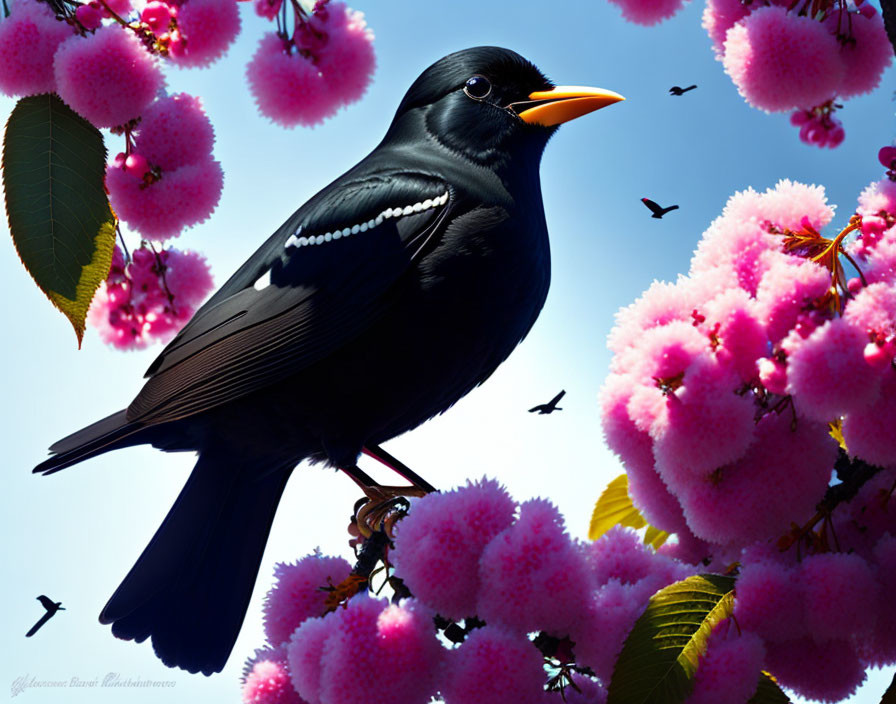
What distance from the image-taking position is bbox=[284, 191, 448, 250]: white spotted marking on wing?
7.94ft

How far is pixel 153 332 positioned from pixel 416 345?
0.87 metres

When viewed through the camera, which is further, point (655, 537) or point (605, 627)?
point (655, 537)

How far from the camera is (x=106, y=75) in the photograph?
6.88 feet

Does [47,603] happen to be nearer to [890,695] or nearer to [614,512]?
[614,512]

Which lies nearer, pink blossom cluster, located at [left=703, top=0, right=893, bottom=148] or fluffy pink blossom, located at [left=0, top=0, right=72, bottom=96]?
pink blossom cluster, located at [left=703, top=0, right=893, bottom=148]

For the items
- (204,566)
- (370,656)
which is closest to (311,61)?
(204,566)

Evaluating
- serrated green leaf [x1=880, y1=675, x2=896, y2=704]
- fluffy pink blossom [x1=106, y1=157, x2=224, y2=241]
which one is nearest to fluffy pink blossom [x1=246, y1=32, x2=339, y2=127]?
fluffy pink blossom [x1=106, y1=157, x2=224, y2=241]

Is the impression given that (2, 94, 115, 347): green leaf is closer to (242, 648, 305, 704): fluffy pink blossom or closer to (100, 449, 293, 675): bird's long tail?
(100, 449, 293, 675): bird's long tail

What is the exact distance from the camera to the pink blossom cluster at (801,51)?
5.96ft

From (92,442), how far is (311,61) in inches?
43.3

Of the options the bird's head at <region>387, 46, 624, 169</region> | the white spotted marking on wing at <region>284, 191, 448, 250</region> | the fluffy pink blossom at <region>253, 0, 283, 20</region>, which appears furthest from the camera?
the bird's head at <region>387, 46, 624, 169</region>

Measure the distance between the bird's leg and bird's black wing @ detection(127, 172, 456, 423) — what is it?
13.7 inches

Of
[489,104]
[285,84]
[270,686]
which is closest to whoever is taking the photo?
[270,686]

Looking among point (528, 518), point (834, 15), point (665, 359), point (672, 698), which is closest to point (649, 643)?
point (672, 698)
